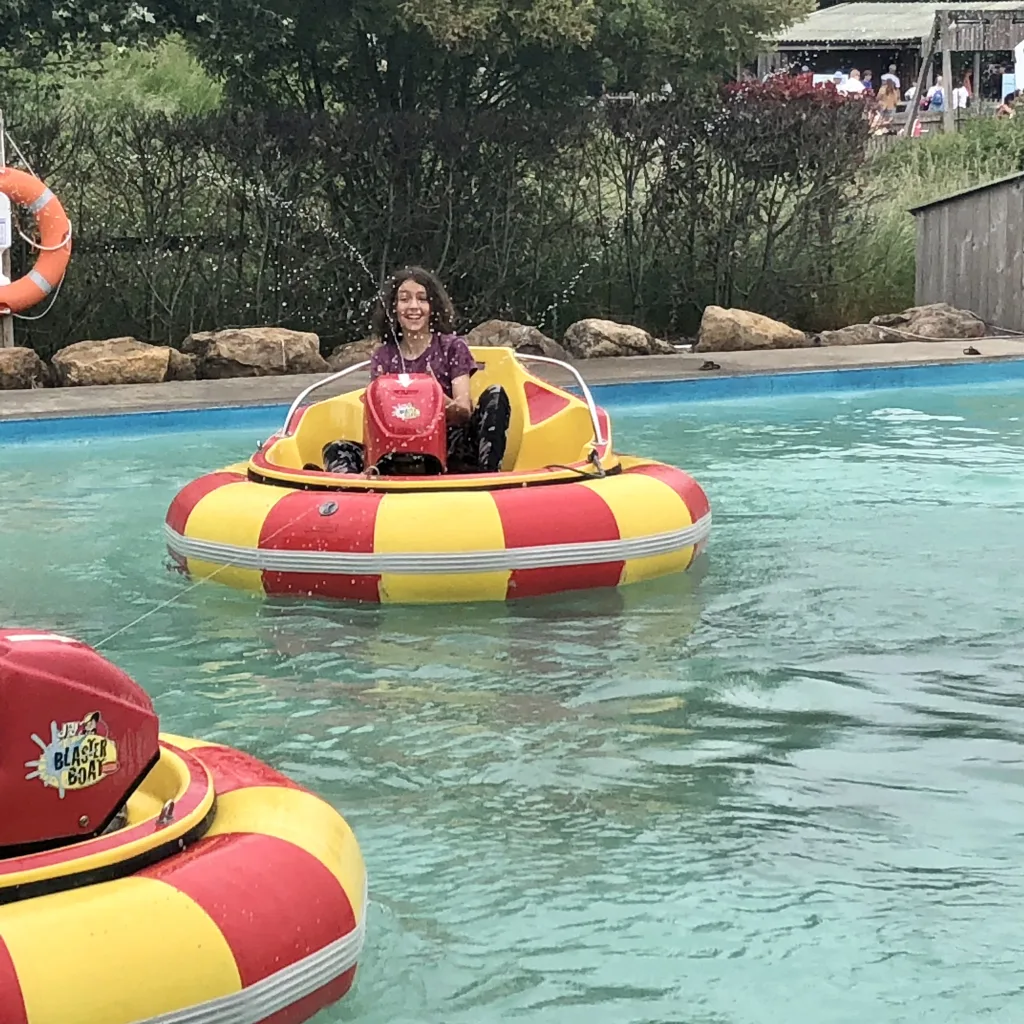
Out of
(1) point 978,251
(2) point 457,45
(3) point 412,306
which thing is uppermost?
(2) point 457,45

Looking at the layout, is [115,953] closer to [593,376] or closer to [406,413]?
[406,413]

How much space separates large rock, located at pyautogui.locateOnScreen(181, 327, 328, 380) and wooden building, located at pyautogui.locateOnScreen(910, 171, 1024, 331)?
206 inches

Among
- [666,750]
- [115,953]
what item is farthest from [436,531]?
[115,953]

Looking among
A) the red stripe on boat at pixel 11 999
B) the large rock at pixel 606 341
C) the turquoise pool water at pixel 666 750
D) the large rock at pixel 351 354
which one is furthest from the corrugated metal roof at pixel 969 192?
the red stripe on boat at pixel 11 999

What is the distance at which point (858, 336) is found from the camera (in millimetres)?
12320

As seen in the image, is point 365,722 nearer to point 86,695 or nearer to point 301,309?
point 86,695

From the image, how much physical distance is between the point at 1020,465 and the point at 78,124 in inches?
Result: 245

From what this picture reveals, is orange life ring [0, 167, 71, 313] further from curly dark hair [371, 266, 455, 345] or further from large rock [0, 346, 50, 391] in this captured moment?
curly dark hair [371, 266, 455, 345]

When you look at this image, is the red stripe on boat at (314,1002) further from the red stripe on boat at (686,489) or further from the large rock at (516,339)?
the large rock at (516,339)

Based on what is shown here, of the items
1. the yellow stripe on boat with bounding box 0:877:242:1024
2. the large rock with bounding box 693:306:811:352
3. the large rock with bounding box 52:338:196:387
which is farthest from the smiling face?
the large rock with bounding box 693:306:811:352

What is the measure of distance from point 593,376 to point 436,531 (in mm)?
5152

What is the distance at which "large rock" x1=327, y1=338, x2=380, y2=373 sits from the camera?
10914 mm

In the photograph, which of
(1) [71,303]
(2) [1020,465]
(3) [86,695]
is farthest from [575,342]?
(3) [86,695]

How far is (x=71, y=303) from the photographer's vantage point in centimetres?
1127
